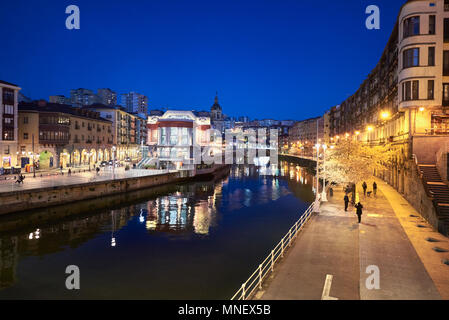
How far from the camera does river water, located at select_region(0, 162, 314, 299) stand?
57.9 ft

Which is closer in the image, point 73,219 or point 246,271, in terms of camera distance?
point 246,271

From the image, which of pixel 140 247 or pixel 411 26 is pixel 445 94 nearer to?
pixel 411 26

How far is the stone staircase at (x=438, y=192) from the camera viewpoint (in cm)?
2078

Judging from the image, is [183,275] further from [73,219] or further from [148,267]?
[73,219]

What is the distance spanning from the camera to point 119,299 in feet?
53.0

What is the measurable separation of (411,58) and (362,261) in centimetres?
2601

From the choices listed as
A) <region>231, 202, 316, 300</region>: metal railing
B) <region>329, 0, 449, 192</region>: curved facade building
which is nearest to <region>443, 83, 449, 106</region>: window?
<region>329, 0, 449, 192</region>: curved facade building

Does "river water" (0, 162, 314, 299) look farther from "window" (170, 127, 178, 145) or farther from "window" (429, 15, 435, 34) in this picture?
"window" (170, 127, 178, 145)

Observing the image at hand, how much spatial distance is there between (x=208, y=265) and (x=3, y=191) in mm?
25601

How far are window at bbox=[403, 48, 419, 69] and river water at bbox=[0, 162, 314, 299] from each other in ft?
64.0

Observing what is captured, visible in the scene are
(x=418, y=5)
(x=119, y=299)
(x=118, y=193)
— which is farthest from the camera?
(x=118, y=193)
